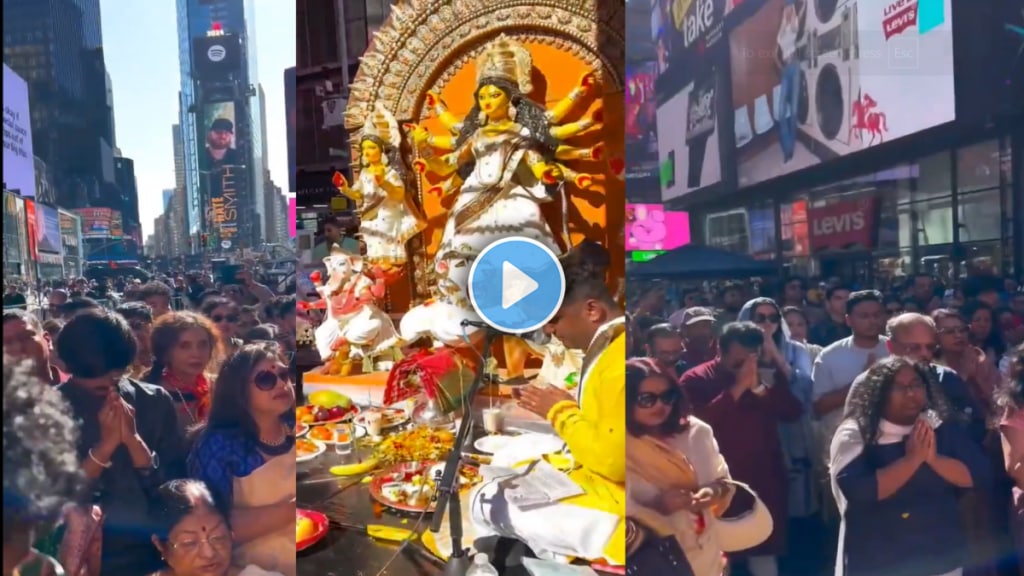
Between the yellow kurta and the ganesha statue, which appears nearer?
the yellow kurta

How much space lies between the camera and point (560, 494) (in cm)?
192

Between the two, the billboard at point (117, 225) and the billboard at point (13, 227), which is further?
the billboard at point (117, 225)

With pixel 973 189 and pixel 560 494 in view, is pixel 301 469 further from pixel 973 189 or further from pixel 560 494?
pixel 973 189

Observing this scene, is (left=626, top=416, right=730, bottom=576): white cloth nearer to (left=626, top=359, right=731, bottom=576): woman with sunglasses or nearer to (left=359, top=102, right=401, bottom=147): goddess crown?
(left=626, top=359, right=731, bottom=576): woman with sunglasses

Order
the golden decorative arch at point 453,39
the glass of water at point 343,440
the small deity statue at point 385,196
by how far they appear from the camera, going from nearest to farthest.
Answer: the golden decorative arch at point 453,39 < the small deity statue at point 385,196 < the glass of water at point 343,440

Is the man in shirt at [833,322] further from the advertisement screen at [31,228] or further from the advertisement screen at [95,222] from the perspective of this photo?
the advertisement screen at [31,228]

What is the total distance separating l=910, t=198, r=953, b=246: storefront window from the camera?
4.86 feet

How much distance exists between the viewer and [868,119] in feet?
4.88

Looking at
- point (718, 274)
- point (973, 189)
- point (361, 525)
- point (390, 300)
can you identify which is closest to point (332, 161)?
point (390, 300)

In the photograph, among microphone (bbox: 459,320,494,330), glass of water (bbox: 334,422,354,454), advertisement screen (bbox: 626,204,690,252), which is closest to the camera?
advertisement screen (bbox: 626,204,690,252)

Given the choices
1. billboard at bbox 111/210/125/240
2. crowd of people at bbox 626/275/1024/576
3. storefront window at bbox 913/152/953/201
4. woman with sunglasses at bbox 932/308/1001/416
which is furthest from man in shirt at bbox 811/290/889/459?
billboard at bbox 111/210/125/240

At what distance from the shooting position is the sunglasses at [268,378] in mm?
1563

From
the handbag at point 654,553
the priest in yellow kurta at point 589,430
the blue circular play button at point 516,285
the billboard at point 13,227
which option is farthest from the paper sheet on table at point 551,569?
the billboard at point 13,227

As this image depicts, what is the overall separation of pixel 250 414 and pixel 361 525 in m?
0.77
